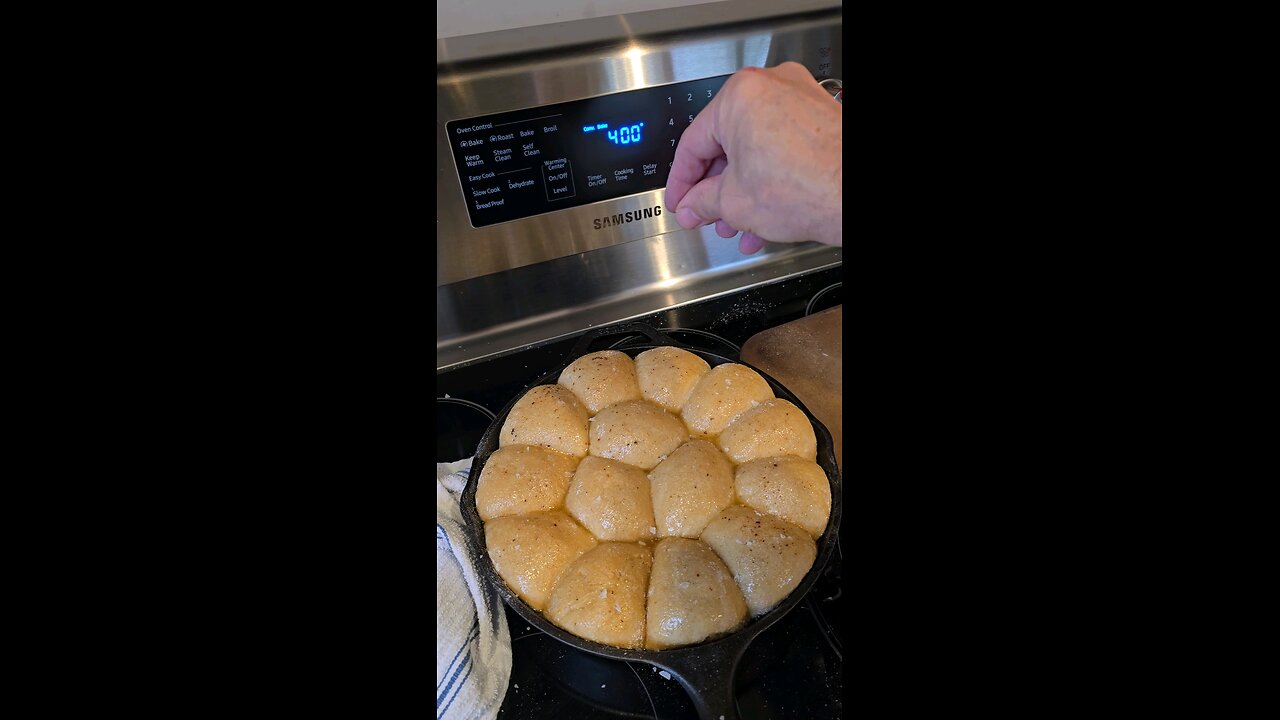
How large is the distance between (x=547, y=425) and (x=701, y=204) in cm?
33

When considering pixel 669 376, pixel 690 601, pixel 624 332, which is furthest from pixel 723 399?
pixel 690 601

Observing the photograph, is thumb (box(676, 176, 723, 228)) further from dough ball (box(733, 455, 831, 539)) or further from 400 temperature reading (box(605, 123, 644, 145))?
dough ball (box(733, 455, 831, 539))

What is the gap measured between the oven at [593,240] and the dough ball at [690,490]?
0.46 feet

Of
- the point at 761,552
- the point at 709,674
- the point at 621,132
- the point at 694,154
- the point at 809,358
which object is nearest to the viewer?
the point at 709,674

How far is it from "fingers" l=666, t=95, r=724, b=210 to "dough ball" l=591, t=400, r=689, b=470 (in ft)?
0.90

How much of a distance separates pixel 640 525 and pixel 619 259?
0.49 metres

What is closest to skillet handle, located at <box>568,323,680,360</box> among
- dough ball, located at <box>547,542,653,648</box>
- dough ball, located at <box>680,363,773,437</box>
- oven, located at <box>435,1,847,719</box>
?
oven, located at <box>435,1,847,719</box>

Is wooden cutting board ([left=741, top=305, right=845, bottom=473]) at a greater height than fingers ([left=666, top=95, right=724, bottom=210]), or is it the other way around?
fingers ([left=666, top=95, right=724, bottom=210])

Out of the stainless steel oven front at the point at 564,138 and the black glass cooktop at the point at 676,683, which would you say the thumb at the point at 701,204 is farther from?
the black glass cooktop at the point at 676,683

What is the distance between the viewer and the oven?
75 cm

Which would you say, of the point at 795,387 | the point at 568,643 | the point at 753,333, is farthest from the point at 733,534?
the point at 753,333

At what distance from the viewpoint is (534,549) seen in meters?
0.78

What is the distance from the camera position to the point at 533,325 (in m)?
1.19

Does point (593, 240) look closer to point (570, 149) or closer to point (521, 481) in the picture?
point (570, 149)
